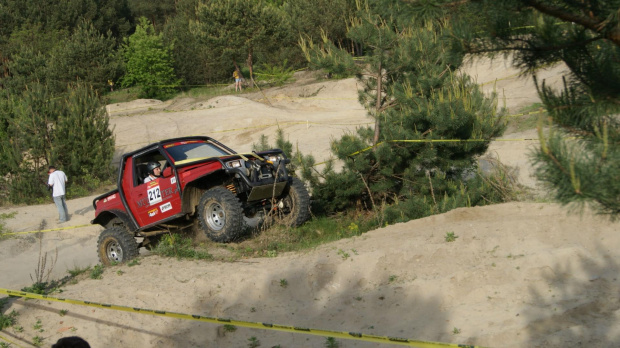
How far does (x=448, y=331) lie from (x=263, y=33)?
35020 millimetres

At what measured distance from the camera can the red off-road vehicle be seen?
1051 centimetres

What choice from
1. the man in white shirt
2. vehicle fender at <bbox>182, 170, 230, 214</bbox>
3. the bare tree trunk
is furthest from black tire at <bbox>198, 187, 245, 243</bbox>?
the man in white shirt

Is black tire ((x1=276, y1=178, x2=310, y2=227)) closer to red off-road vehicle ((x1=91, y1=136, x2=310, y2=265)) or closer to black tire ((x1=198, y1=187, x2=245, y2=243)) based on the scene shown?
red off-road vehicle ((x1=91, y1=136, x2=310, y2=265))

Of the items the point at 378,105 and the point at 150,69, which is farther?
the point at 150,69

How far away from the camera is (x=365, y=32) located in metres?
13.4

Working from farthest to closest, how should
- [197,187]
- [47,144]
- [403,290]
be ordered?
[47,144] < [197,187] < [403,290]

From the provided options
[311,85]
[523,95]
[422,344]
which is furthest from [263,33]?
[422,344]

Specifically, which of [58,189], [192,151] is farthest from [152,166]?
[58,189]

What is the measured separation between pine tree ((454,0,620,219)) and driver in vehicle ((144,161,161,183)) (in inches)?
296

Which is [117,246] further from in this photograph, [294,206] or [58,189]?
[58,189]

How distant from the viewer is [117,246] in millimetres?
11531

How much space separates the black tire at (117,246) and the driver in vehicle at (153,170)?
1.06 meters

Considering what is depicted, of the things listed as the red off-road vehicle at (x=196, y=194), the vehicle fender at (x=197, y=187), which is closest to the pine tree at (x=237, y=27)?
the red off-road vehicle at (x=196, y=194)

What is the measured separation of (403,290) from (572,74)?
161 inches
